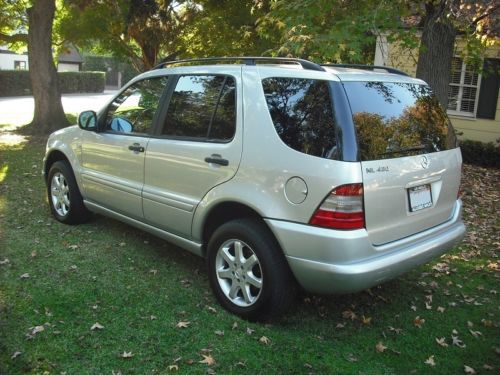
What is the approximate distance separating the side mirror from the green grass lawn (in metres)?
1.21

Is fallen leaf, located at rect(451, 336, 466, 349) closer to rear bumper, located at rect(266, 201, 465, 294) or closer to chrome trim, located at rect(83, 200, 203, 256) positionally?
rear bumper, located at rect(266, 201, 465, 294)

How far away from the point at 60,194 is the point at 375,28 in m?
4.47

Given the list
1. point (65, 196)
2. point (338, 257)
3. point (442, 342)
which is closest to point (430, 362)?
point (442, 342)

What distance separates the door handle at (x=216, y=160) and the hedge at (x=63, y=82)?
995 inches

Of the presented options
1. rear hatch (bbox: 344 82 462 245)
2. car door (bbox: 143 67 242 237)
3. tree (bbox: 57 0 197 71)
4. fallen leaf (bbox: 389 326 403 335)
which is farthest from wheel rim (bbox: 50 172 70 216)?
tree (bbox: 57 0 197 71)

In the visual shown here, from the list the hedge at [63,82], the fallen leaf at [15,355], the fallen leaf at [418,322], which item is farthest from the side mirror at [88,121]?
the hedge at [63,82]

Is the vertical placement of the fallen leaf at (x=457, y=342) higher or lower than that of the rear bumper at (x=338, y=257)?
lower

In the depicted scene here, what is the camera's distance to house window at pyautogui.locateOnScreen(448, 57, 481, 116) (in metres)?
13.2

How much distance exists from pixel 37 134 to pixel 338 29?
10.3m

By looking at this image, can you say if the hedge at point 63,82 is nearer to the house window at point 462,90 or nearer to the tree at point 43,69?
the tree at point 43,69

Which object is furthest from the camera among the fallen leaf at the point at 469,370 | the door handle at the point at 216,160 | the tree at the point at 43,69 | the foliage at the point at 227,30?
the tree at the point at 43,69

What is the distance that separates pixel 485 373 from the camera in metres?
3.40

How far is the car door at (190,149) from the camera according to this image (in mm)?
3953

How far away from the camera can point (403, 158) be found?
3611 mm
